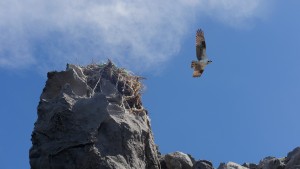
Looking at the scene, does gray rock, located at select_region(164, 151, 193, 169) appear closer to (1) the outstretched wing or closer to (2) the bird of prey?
(2) the bird of prey

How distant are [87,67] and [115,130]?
11.5ft

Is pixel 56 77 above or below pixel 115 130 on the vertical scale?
above

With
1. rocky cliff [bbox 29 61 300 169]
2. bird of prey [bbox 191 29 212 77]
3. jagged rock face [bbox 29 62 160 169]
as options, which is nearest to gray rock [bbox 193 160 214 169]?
rocky cliff [bbox 29 61 300 169]

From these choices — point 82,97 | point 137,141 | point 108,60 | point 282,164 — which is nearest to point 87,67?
point 108,60

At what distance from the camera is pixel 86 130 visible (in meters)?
18.2

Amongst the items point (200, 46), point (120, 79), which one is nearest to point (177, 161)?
point (120, 79)

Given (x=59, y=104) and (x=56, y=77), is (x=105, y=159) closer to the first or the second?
(x=59, y=104)

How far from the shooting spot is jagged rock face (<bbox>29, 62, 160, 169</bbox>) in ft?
59.1

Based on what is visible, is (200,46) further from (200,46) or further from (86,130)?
(86,130)

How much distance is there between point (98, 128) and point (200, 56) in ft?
12.5

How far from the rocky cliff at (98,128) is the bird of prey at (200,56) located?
239 cm

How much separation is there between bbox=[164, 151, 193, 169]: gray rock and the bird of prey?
304 centimetres

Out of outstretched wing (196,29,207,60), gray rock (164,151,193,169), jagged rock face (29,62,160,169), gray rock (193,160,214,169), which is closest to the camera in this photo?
jagged rock face (29,62,160,169)

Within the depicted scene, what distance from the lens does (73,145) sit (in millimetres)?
18062
